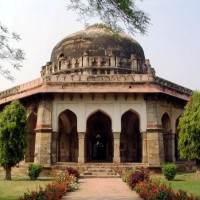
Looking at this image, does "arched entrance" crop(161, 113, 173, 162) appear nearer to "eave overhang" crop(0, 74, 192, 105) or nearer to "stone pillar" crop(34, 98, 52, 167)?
"eave overhang" crop(0, 74, 192, 105)

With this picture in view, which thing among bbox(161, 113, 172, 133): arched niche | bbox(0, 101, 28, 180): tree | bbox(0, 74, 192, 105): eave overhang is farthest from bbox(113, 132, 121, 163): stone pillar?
bbox(0, 101, 28, 180): tree

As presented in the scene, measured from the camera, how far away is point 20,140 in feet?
43.0

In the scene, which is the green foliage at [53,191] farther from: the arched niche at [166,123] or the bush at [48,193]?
the arched niche at [166,123]

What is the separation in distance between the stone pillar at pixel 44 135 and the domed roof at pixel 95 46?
5288 millimetres

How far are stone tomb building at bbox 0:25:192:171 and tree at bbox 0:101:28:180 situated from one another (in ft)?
6.10

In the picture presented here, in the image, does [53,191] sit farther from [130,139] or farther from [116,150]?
[130,139]

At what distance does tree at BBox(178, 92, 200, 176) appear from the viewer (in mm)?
13539

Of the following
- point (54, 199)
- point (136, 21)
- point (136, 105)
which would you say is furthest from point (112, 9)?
point (136, 105)

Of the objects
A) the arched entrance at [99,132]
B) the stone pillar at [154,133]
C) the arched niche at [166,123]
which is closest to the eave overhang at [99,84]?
the stone pillar at [154,133]

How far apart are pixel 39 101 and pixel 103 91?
3253mm

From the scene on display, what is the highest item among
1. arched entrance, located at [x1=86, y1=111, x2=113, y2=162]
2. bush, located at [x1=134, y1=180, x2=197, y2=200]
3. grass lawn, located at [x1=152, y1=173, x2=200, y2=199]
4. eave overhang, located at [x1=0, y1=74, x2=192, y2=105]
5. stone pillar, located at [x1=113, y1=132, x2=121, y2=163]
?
eave overhang, located at [x1=0, y1=74, x2=192, y2=105]

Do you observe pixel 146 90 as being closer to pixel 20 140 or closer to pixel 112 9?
pixel 20 140

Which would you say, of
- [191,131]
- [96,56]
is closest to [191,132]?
[191,131]

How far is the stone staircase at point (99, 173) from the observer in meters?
13.5
